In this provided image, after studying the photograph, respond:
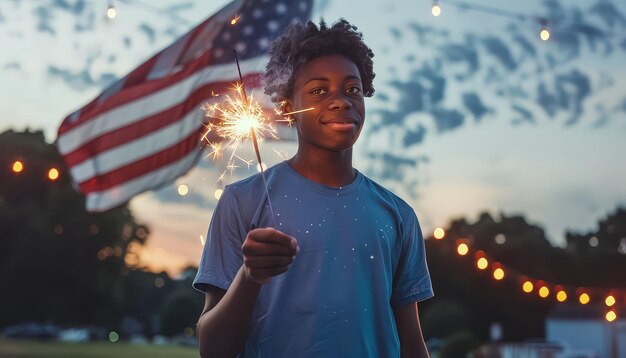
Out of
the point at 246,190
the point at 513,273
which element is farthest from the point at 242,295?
the point at 513,273

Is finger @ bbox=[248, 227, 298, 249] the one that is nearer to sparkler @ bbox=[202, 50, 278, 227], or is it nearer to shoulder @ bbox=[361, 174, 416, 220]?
sparkler @ bbox=[202, 50, 278, 227]

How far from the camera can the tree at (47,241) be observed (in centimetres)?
3888

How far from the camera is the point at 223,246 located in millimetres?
2412

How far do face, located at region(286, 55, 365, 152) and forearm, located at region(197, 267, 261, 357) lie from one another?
527mm

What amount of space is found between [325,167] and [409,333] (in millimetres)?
501

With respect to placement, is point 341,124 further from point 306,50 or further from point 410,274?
point 410,274

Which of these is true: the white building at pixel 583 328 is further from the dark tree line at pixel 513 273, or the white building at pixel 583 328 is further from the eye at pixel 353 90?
the eye at pixel 353 90

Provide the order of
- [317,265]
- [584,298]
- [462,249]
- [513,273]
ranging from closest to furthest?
[317,265] → [462,249] → [584,298] → [513,273]

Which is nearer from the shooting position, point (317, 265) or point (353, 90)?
point (317, 265)

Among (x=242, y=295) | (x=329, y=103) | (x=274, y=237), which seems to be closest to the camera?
(x=274, y=237)

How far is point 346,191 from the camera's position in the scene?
2.56 m

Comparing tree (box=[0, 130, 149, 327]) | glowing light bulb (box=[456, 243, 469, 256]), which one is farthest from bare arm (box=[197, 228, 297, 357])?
tree (box=[0, 130, 149, 327])

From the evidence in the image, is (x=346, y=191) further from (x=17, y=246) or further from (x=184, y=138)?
(x=17, y=246)

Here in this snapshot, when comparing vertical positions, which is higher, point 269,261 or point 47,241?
point 47,241
